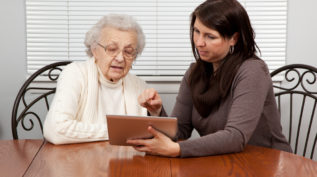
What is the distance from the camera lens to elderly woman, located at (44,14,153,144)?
6.95 feet

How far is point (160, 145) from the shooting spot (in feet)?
5.32

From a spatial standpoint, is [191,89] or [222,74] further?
[191,89]

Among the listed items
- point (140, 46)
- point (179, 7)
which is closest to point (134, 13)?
point (179, 7)

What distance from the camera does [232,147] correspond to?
5.53 feet

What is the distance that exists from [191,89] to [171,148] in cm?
55

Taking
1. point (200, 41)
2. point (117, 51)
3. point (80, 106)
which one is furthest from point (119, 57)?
point (200, 41)

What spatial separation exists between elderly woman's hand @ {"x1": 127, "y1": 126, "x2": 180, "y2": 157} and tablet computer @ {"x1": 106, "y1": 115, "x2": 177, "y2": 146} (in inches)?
0.8

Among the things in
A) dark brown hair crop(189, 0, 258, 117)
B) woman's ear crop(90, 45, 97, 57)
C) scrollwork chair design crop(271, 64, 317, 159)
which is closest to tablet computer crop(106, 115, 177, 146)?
dark brown hair crop(189, 0, 258, 117)

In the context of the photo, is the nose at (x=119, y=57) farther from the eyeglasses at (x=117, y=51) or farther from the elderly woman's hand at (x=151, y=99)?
the elderly woman's hand at (x=151, y=99)

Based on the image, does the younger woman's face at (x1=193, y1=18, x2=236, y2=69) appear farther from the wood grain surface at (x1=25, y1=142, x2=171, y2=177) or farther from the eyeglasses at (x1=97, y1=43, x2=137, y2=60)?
the wood grain surface at (x1=25, y1=142, x2=171, y2=177)

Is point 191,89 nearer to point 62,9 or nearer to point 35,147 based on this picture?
point 35,147

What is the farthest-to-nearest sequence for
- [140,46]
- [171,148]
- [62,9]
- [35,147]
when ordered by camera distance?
[62,9], [140,46], [35,147], [171,148]

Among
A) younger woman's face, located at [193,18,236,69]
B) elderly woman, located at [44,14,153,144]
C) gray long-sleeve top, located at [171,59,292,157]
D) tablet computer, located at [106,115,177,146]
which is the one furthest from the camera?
elderly woman, located at [44,14,153,144]

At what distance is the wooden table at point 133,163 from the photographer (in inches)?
56.6
